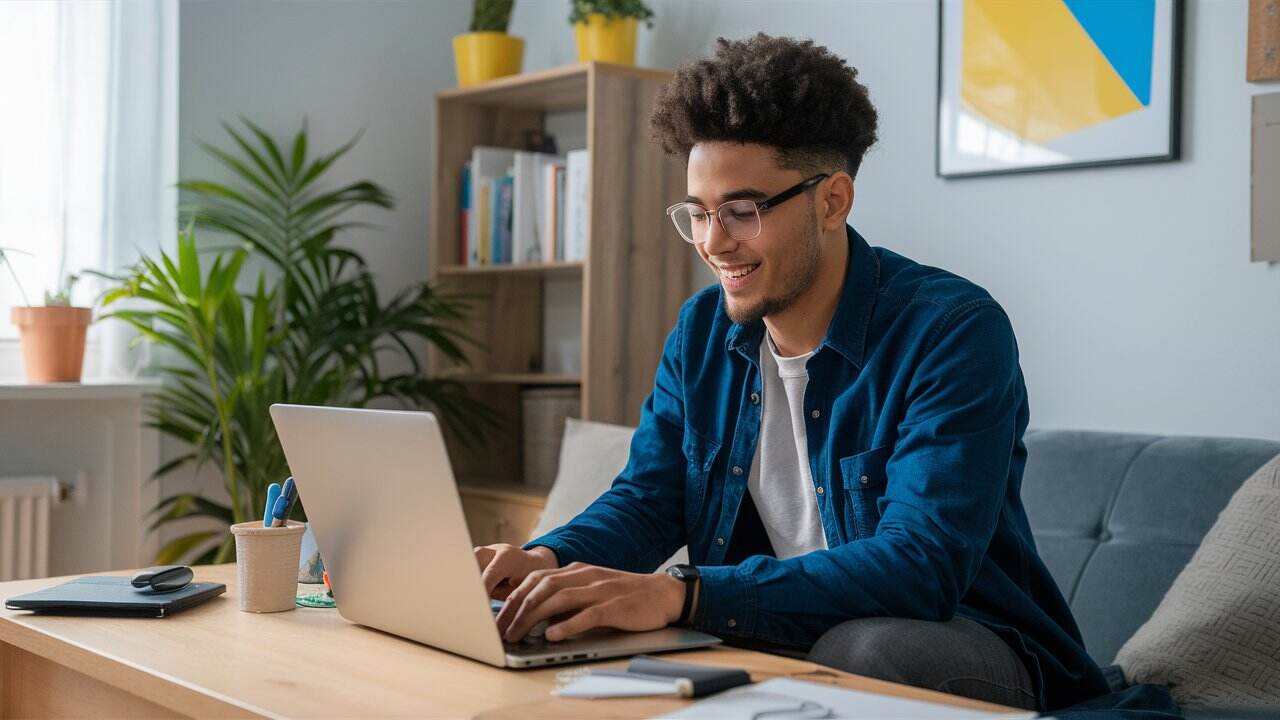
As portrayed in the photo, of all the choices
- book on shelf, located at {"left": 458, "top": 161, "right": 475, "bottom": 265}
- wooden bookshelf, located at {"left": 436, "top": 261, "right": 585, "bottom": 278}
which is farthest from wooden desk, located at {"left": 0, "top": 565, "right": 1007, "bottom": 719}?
book on shelf, located at {"left": 458, "top": 161, "right": 475, "bottom": 265}

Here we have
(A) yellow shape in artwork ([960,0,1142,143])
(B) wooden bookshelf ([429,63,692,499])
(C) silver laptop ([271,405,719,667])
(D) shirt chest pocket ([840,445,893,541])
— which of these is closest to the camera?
(C) silver laptop ([271,405,719,667])

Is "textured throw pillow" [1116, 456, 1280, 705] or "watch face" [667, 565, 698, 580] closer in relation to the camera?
"watch face" [667, 565, 698, 580]

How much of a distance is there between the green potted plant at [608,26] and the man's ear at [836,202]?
1.71 m

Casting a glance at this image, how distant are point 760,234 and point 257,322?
6.00ft

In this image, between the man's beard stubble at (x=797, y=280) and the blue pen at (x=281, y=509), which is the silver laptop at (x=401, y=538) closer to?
the blue pen at (x=281, y=509)

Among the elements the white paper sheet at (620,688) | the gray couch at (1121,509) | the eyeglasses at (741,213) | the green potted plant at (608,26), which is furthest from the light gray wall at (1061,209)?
the white paper sheet at (620,688)

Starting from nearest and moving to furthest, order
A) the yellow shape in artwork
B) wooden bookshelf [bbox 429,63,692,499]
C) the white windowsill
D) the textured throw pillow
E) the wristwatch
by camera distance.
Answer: the wristwatch, the textured throw pillow, the yellow shape in artwork, the white windowsill, wooden bookshelf [bbox 429,63,692,499]

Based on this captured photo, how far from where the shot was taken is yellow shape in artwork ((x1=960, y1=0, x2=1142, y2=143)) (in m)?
2.61

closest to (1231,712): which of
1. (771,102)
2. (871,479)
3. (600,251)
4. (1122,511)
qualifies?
(1122,511)

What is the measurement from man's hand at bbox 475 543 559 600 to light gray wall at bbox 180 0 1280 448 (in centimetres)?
150

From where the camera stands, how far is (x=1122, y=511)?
223 centimetres

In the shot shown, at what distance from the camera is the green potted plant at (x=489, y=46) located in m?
3.66

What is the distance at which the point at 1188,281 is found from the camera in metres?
2.50

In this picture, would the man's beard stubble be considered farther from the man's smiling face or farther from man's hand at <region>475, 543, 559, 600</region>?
man's hand at <region>475, 543, 559, 600</region>
